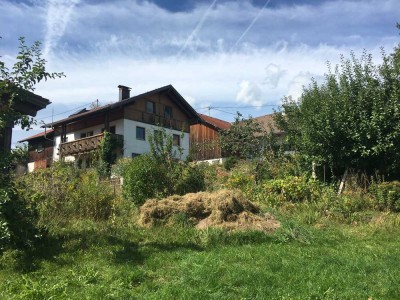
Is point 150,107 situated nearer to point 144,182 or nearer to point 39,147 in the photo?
point 39,147

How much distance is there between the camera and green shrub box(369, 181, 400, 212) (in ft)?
40.1

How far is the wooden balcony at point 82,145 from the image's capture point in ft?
126

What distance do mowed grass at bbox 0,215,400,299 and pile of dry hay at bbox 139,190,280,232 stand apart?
52cm

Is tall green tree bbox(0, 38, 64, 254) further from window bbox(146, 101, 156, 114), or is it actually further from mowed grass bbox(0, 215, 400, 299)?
window bbox(146, 101, 156, 114)

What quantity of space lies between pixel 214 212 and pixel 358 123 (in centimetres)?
741

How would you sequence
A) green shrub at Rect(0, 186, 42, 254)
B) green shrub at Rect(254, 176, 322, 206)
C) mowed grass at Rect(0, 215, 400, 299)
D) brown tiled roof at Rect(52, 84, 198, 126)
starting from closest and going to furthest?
mowed grass at Rect(0, 215, 400, 299) < green shrub at Rect(0, 186, 42, 254) < green shrub at Rect(254, 176, 322, 206) < brown tiled roof at Rect(52, 84, 198, 126)

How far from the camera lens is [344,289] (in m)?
5.91

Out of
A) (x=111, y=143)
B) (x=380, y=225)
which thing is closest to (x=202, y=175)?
(x=380, y=225)

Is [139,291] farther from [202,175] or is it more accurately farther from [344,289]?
[202,175]

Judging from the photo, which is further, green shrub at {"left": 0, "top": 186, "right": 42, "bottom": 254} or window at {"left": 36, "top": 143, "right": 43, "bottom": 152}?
window at {"left": 36, "top": 143, "right": 43, "bottom": 152}

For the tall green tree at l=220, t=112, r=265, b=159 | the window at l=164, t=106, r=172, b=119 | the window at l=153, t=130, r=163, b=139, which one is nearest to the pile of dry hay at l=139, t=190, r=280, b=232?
the window at l=153, t=130, r=163, b=139

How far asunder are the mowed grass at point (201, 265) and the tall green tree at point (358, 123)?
577 cm

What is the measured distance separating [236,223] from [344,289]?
3.89 metres

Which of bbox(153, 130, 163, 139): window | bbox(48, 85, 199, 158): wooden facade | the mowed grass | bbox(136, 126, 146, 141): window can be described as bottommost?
the mowed grass
